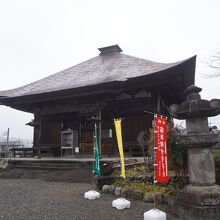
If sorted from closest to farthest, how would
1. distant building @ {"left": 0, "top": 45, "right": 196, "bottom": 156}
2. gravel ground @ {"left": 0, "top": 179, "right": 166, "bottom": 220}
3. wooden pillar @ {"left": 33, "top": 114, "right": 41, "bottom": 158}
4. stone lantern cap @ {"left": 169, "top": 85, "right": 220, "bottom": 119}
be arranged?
stone lantern cap @ {"left": 169, "top": 85, "right": 220, "bottom": 119} → gravel ground @ {"left": 0, "top": 179, "right": 166, "bottom": 220} → distant building @ {"left": 0, "top": 45, "right": 196, "bottom": 156} → wooden pillar @ {"left": 33, "top": 114, "right": 41, "bottom": 158}

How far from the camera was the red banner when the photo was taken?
5379 millimetres

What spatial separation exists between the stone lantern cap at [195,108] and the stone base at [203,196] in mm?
1478

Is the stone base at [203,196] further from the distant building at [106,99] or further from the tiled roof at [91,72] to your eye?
the tiled roof at [91,72]

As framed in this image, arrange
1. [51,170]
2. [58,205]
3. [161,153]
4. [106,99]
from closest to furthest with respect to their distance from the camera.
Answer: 1. [161,153]
2. [58,205]
3. [51,170]
4. [106,99]

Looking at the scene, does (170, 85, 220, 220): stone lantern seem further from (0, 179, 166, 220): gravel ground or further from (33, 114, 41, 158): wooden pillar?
(33, 114, 41, 158): wooden pillar

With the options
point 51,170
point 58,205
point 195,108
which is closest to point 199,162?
point 195,108

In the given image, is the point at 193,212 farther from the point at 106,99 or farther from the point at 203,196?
the point at 106,99

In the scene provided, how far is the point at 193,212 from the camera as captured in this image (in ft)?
15.1

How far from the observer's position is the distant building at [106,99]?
1194cm

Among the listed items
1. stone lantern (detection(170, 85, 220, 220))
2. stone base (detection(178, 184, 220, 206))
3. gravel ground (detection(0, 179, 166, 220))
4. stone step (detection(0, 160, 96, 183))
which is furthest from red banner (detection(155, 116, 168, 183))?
stone step (detection(0, 160, 96, 183))

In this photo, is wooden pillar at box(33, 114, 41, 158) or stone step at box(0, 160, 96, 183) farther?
wooden pillar at box(33, 114, 41, 158)

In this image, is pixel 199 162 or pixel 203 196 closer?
pixel 203 196

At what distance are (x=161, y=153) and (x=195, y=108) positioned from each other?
1.32m

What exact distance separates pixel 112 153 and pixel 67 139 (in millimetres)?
3354
